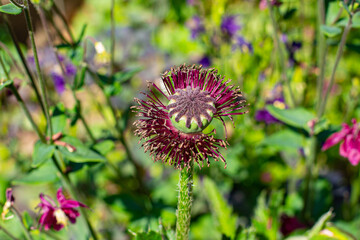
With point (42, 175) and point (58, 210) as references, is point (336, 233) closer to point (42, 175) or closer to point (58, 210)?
point (58, 210)

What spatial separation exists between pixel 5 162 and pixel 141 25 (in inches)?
71.2

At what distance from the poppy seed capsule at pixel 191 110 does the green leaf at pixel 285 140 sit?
2.30 ft

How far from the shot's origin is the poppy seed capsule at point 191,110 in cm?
86

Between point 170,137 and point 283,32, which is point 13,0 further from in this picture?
point 283,32

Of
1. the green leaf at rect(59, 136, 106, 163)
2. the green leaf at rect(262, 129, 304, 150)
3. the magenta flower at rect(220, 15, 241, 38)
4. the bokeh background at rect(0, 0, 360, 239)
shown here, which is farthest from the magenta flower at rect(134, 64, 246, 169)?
the magenta flower at rect(220, 15, 241, 38)

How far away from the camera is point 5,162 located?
8.91 ft

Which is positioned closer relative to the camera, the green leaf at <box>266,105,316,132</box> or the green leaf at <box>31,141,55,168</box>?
the green leaf at <box>31,141,55,168</box>

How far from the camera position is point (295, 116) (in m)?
1.45

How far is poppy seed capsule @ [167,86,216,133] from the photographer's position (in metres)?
0.86

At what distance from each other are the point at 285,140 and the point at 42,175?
103 cm

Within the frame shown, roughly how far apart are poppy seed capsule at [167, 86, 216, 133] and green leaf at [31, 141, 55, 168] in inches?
19.6

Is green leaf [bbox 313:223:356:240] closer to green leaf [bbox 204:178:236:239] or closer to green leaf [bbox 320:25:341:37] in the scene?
green leaf [bbox 204:178:236:239]

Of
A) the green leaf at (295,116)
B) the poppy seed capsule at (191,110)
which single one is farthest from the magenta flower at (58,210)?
the green leaf at (295,116)

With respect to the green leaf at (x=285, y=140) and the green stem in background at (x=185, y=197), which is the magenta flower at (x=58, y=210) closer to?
the green stem in background at (x=185, y=197)
